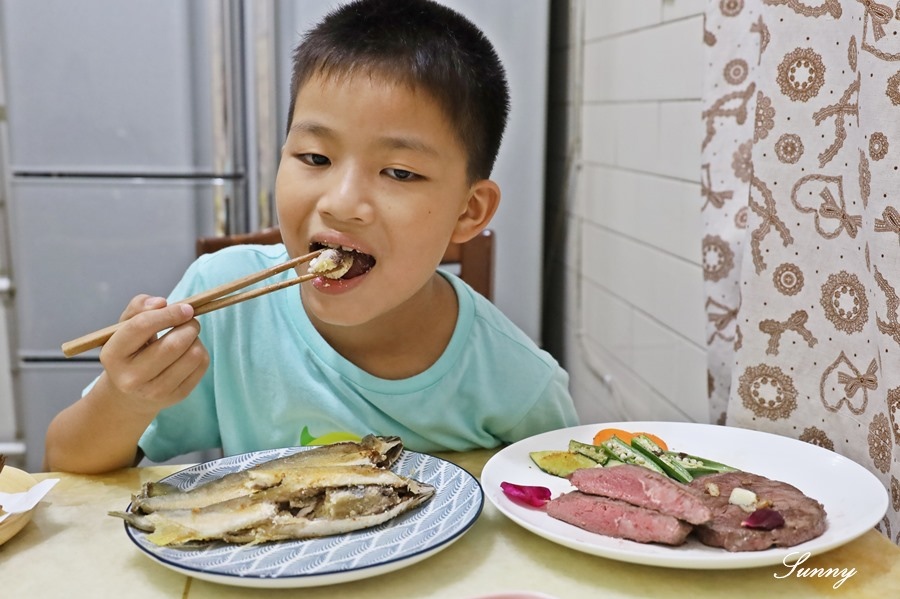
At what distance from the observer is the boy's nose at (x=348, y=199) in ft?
3.03

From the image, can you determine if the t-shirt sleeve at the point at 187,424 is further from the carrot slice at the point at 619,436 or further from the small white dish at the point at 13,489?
the carrot slice at the point at 619,436

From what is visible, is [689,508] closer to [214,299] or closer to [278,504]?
[278,504]

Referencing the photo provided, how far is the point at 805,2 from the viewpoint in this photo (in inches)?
37.2

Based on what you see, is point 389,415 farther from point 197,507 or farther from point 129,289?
point 129,289

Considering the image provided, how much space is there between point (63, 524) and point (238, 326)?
1.31ft

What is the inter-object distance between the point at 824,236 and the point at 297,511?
66 cm

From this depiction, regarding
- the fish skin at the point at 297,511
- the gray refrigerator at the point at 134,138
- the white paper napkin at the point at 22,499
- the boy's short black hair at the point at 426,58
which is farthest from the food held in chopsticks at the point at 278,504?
the gray refrigerator at the point at 134,138

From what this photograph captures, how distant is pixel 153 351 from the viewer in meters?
0.86

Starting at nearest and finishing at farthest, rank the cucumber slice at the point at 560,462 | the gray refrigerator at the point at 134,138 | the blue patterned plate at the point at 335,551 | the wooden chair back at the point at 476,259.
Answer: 1. the blue patterned plate at the point at 335,551
2. the cucumber slice at the point at 560,462
3. the wooden chair back at the point at 476,259
4. the gray refrigerator at the point at 134,138

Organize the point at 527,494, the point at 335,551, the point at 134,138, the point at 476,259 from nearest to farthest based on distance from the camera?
the point at 335,551
the point at 527,494
the point at 476,259
the point at 134,138

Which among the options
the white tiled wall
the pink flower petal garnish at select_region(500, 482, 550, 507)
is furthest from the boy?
the white tiled wall

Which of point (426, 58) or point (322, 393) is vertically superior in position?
point (426, 58)

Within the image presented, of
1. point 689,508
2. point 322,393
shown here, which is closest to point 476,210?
point 322,393

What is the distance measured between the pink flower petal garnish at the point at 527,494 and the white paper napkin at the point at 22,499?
1.50ft
